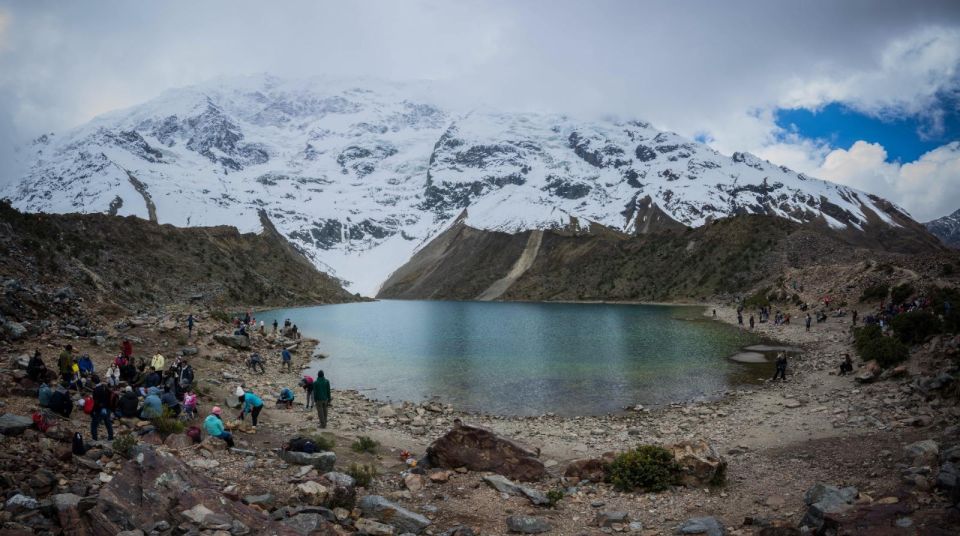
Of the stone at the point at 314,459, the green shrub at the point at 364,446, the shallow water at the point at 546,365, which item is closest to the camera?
the stone at the point at 314,459

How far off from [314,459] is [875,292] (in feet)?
205

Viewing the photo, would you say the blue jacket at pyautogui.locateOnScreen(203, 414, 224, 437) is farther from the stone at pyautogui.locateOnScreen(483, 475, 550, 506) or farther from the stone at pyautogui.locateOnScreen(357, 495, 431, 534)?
the stone at pyautogui.locateOnScreen(483, 475, 550, 506)

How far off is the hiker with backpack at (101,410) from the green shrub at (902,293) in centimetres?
6071

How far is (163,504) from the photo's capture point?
10344mm

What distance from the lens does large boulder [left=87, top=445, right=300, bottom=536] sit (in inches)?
390

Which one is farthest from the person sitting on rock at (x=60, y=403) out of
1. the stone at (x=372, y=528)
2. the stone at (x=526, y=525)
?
the stone at (x=526, y=525)

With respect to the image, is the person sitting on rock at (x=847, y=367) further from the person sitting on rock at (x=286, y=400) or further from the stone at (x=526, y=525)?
the person sitting on rock at (x=286, y=400)

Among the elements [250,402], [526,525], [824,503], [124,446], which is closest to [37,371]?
[250,402]

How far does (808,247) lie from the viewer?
114875mm

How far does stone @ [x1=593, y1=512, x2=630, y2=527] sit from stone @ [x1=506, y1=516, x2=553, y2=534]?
3.86 ft

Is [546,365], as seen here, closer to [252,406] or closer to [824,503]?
[252,406]

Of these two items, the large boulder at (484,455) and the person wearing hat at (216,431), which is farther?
the person wearing hat at (216,431)

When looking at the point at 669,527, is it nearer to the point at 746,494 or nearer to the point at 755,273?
the point at 746,494

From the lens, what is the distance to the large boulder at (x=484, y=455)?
15977 millimetres
